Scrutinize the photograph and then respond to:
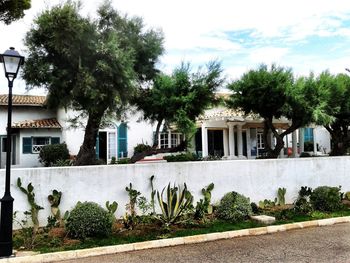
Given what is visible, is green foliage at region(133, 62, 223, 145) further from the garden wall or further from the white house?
the white house

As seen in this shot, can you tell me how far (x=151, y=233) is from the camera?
346 inches

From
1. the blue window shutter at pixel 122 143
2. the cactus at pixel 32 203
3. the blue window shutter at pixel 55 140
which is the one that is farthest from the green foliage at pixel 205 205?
the blue window shutter at pixel 55 140

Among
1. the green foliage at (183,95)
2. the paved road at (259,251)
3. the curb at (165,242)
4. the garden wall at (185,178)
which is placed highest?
the green foliage at (183,95)

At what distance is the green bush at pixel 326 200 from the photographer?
11.2 m

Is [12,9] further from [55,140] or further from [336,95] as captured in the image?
[336,95]

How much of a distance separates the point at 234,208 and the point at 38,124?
16.1m

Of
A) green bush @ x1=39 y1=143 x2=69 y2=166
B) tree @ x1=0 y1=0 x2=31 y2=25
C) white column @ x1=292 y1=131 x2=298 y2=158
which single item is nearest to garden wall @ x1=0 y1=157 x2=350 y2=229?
tree @ x1=0 y1=0 x2=31 y2=25

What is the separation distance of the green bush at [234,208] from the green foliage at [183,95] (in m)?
2.61

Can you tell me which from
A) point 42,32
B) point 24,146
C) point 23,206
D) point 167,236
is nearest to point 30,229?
point 23,206

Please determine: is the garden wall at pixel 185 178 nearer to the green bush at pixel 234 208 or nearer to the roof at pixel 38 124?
the green bush at pixel 234 208

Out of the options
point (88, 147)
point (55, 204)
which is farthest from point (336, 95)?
point (55, 204)

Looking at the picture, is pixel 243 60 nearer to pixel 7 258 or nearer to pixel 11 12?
pixel 11 12

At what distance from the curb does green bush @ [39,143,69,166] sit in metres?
13.9

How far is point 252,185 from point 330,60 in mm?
12673
